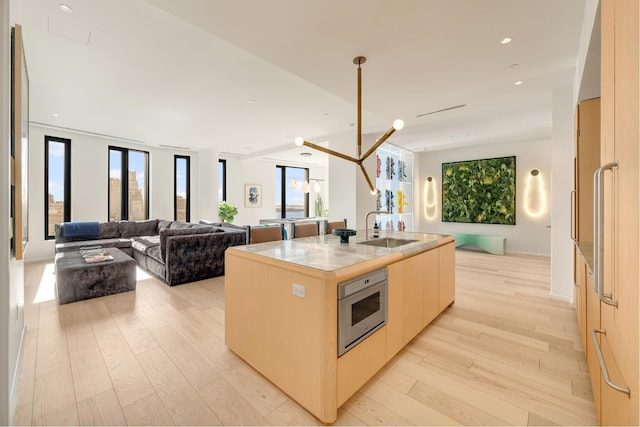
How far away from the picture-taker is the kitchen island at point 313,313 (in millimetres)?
1493

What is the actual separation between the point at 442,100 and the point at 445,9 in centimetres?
198

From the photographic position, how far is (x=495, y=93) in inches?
142

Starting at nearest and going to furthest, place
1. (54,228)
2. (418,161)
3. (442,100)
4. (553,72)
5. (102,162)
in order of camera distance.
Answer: (553,72)
(442,100)
(54,228)
(102,162)
(418,161)

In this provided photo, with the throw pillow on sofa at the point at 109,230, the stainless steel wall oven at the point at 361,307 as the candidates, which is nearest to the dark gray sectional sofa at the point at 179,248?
the throw pillow on sofa at the point at 109,230

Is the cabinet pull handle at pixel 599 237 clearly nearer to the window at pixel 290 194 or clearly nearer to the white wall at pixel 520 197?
the white wall at pixel 520 197

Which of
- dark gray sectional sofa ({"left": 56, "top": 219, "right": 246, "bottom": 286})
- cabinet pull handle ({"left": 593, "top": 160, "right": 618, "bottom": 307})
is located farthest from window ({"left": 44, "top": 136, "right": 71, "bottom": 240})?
cabinet pull handle ({"left": 593, "top": 160, "right": 618, "bottom": 307})

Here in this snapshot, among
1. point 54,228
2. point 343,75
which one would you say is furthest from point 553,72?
point 54,228

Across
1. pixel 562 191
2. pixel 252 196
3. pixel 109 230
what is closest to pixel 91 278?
pixel 109 230

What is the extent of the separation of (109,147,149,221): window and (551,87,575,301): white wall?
28.9 ft

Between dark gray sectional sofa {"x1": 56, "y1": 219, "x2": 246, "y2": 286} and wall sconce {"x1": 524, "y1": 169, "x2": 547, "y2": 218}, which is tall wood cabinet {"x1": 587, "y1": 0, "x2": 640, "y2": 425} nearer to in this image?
dark gray sectional sofa {"x1": 56, "y1": 219, "x2": 246, "y2": 286}

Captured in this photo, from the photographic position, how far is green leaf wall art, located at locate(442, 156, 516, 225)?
6.59 m

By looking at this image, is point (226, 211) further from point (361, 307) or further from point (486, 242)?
point (361, 307)

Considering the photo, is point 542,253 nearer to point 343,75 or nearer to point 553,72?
point 553,72

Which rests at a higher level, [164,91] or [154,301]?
[164,91]
